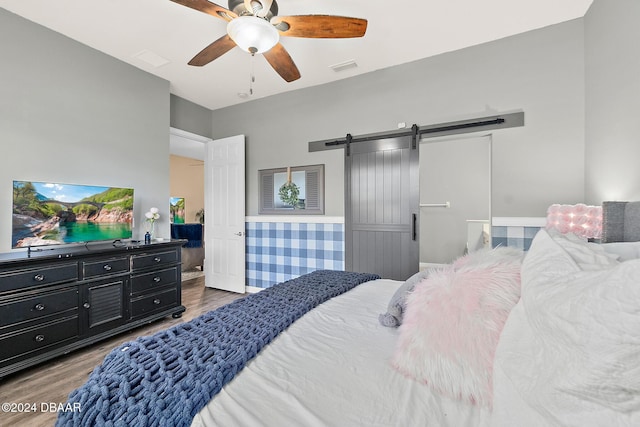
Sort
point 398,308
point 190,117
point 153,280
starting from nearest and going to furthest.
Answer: point 398,308
point 153,280
point 190,117

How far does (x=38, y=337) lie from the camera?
2.13m

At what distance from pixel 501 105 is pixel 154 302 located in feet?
13.1

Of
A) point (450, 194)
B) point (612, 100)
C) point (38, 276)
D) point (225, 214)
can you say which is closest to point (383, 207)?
point (450, 194)

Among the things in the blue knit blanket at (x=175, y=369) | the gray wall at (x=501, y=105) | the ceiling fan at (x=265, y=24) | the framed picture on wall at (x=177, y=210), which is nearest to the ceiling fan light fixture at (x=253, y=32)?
the ceiling fan at (x=265, y=24)

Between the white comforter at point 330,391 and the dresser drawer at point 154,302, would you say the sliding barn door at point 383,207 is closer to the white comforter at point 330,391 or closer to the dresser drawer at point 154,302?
the dresser drawer at point 154,302

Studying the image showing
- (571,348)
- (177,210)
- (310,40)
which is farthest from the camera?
(177,210)

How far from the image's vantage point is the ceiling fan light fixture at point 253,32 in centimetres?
181

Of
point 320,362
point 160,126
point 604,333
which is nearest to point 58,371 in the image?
point 320,362

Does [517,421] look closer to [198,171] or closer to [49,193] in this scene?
[49,193]

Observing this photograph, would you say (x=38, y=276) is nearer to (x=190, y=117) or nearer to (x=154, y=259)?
(x=154, y=259)

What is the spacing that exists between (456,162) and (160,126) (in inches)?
137

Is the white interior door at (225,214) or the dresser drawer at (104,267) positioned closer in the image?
the dresser drawer at (104,267)

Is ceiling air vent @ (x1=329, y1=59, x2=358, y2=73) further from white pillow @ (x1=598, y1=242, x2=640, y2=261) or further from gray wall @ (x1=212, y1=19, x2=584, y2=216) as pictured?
white pillow @ (x1=598, y1=242, x2=640, y2=261)

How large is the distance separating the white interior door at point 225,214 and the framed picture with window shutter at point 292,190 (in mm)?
350
